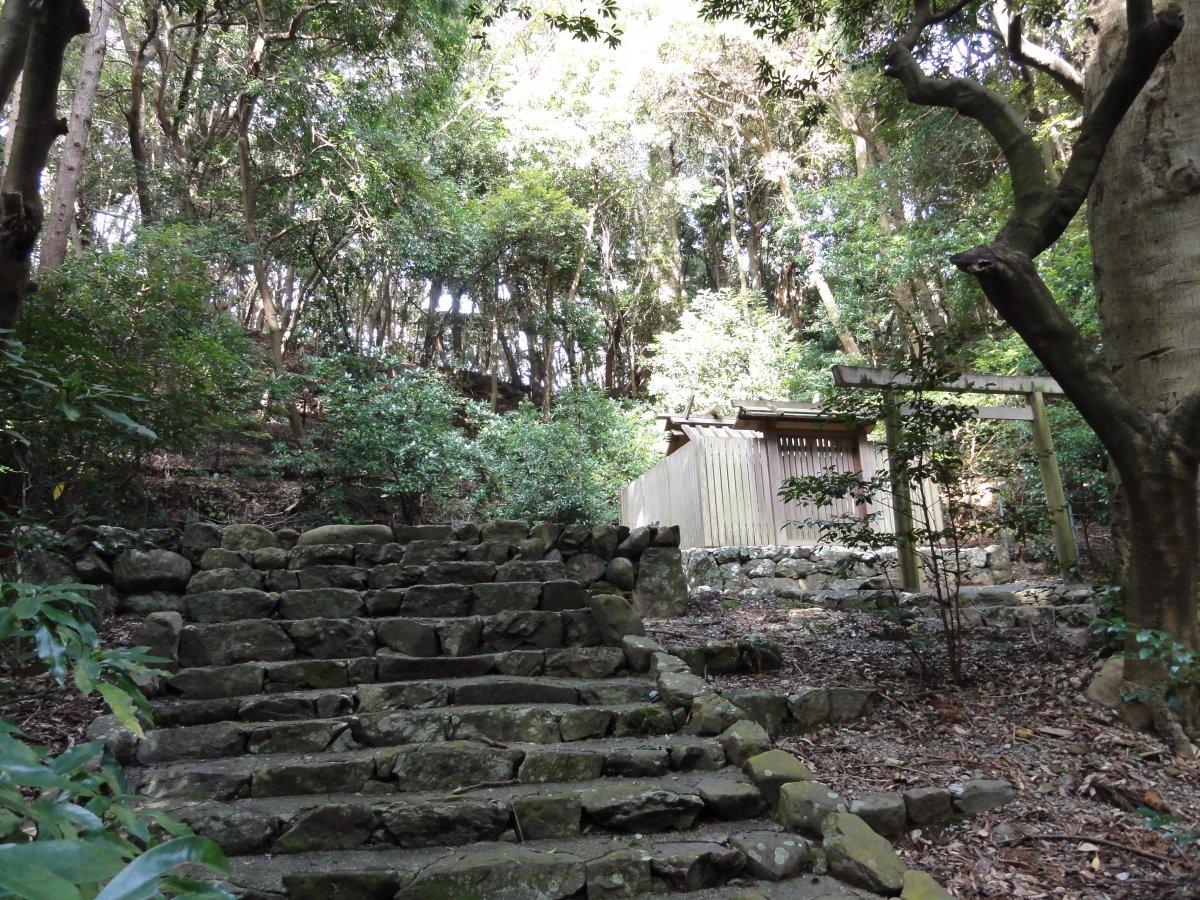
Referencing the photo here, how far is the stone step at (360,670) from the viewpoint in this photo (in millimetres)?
4012

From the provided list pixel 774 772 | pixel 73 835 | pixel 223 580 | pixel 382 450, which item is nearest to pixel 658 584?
pixel 774 772

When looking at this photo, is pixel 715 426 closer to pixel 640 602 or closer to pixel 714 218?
pixel 640 602

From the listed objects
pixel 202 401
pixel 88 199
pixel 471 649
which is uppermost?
pixel 88 199

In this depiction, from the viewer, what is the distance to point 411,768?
→ 3.32 meters

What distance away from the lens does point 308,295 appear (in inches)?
545

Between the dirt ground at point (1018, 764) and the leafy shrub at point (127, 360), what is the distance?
4011mm

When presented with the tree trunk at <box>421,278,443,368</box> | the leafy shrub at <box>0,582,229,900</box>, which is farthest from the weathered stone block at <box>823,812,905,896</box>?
the tree trunk at <box>421,278,443,368</box>

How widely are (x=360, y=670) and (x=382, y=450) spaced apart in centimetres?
486

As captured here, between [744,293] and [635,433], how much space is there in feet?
16.1

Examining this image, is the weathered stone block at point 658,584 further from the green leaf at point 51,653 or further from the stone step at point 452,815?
the green leaf at point 51,653

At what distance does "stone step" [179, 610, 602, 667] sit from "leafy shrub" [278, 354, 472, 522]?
4.36 metres

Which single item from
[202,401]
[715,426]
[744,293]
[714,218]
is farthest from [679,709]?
[714,218]

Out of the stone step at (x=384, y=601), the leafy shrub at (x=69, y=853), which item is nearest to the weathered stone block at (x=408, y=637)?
the stone step at (x=384, y=601)

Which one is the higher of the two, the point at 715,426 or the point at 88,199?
the point at 88,199
